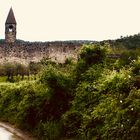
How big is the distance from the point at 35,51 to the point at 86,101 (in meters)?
52.7

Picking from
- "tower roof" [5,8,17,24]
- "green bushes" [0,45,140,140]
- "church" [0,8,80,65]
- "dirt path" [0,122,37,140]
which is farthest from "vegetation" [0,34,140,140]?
"tower roof" [5,8,17,24]

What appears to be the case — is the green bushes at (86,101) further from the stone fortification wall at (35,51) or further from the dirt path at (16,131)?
the stone fortification wall at (35,51)

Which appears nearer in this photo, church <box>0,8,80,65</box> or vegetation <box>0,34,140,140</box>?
vegetation <box>0,34,140,140</box>

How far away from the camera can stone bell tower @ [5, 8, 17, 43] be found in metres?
85.3

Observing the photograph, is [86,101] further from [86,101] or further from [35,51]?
[35,51]

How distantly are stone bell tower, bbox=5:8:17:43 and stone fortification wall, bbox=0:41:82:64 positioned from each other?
14.0m

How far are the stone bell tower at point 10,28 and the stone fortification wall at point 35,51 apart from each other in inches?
549

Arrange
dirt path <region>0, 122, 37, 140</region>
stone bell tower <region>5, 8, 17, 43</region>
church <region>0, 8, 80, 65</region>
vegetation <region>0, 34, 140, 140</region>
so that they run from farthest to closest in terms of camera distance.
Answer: stone bell tower <region>5, 8, 17, 43</region> < church <region>0, 8, 80, 65</region> < dirt path <region>0, 122, 37, 140</region> < vegetation <region>0, 34, 140, 140</region>

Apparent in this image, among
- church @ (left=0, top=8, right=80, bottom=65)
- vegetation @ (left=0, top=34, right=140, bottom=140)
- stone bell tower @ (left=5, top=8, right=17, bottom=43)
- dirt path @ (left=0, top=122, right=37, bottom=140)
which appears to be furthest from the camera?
stone bell tower @ (left=5, top=8, right=17, bottom=43)

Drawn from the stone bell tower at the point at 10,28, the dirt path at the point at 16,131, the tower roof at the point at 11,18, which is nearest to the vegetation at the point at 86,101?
the dirt path at the point at 16,131

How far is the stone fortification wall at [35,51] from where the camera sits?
232 ft

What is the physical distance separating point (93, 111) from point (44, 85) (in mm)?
5382

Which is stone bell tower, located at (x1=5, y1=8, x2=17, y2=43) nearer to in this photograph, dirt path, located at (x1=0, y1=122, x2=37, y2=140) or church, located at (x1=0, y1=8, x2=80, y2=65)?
church, located at (x1=0, y1=8, x2=80, y2=65)

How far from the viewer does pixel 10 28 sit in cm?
8638
